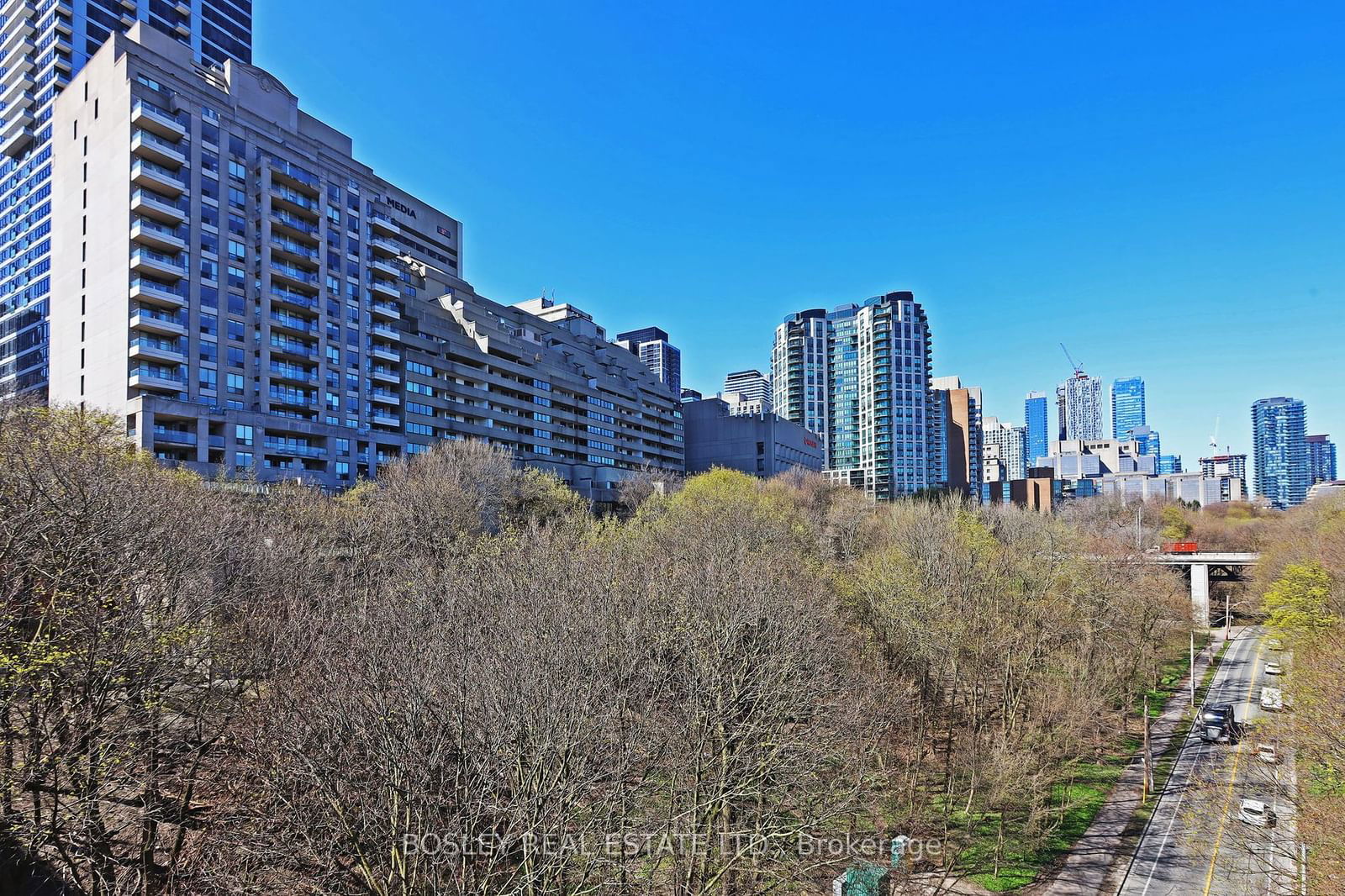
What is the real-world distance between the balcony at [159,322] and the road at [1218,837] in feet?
253

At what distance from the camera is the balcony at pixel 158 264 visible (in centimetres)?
6056

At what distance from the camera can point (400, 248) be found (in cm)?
8844

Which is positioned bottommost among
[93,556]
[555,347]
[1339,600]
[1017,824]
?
[1017,824]

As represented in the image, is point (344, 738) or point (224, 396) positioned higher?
point (224, 396)

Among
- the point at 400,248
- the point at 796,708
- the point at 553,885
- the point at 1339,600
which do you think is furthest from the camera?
the point at 400,248

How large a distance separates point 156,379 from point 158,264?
422 inches

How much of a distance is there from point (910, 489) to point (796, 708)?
481 feet

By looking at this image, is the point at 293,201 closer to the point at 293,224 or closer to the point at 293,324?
the point at 293,224

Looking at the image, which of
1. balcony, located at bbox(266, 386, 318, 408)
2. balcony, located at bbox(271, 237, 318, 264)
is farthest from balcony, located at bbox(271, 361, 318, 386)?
balcony, located at bbox(271, 237, 318, 264)

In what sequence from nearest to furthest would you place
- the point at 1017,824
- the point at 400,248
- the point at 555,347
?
1. the point at 1017,824
2. the point at 400,248
3. the point at 555,347

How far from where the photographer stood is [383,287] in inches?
3250

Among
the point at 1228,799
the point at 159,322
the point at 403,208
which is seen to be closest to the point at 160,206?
the point at 159,322

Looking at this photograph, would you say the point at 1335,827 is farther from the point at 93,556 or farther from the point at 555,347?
the point at 555,347

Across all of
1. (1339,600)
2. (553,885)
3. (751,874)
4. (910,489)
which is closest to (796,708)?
(751,874)
